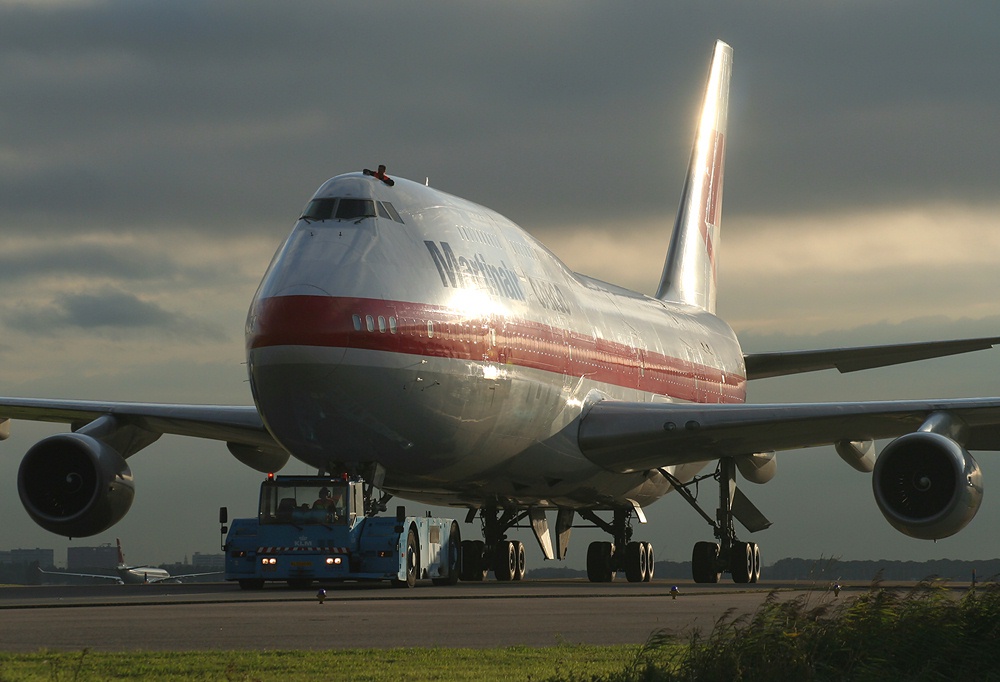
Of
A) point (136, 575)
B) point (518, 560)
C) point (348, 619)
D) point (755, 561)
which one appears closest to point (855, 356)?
point (755, 561)

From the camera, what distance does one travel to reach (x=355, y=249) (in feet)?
70.5

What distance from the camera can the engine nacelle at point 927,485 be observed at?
22.3 meters

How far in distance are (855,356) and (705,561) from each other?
5453 mm

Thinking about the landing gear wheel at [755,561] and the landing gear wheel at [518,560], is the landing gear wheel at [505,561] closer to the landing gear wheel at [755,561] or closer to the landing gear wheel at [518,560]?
the landing gear wheel at [518,560]

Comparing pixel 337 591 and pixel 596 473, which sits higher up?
pixel 596 473

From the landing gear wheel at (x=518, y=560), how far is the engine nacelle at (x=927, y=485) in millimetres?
10041

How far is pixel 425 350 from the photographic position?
70.6ft

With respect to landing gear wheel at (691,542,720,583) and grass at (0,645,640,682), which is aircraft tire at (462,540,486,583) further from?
grass at (0,645,640,682)

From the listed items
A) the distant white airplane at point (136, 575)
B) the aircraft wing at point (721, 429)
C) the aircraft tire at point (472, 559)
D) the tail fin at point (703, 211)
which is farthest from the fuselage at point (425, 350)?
the distant white airplane at point (136, 575)

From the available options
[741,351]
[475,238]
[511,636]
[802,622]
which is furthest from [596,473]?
[802,622]

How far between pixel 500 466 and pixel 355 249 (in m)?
5.31

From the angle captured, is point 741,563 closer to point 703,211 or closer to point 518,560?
point 518,560

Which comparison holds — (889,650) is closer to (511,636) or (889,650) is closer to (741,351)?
(511,636)

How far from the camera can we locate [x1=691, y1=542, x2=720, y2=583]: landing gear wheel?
2981 centimetres
